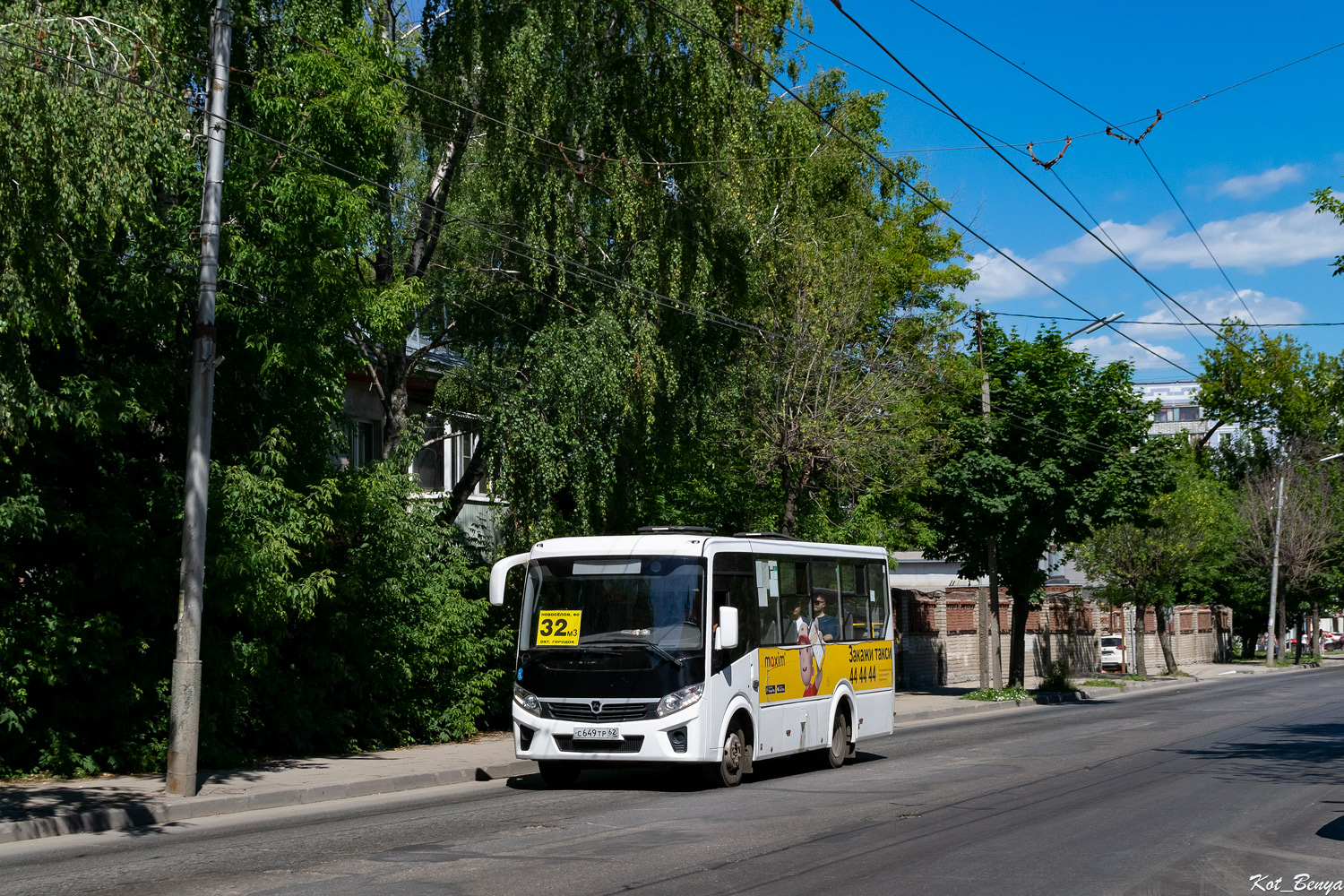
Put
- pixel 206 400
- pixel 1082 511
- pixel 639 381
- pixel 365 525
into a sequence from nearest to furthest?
pixel 206 400 < pixel 365 525 < pixel 639 381 < pixel 1082 511

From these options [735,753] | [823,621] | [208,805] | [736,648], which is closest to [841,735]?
[823,621]

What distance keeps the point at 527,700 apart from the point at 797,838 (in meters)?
4.70

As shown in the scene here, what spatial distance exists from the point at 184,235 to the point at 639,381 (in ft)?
24.8

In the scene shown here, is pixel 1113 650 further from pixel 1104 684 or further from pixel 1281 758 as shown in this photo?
pixel 1281 758

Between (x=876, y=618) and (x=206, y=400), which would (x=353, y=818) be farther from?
(x=876, y=618)

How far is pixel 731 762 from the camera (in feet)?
47.3

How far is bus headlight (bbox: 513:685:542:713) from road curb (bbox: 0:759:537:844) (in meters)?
1.78

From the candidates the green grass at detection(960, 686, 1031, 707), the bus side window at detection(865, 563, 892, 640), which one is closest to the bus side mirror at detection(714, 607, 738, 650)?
the bus side window at detection(865, 563, 892, 640)

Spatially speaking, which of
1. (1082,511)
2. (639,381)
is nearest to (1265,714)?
(1082,511)

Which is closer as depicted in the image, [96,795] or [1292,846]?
[1292,846]

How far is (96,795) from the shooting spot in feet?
41.4

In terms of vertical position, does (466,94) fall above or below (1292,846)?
above

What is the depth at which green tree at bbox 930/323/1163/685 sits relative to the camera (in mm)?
31000

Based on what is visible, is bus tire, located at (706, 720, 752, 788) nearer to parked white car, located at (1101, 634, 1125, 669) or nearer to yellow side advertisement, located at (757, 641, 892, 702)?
yellow side advertisement, located at (757, 641, 892, 702)
